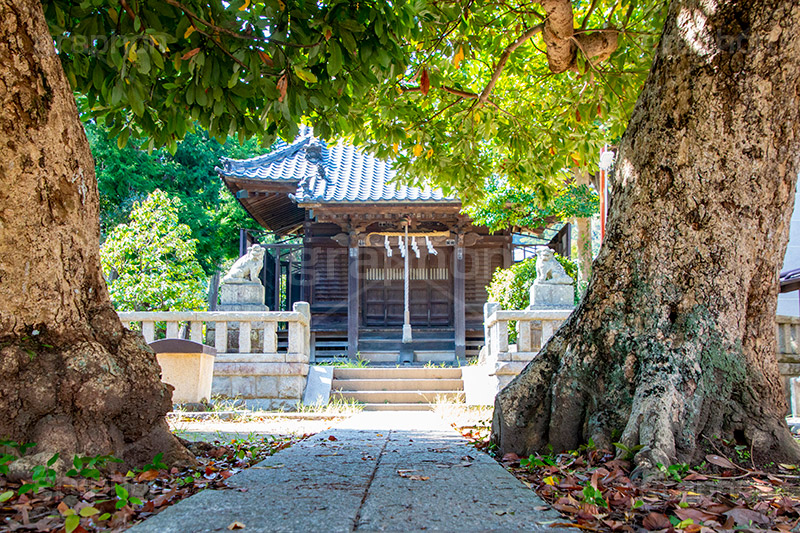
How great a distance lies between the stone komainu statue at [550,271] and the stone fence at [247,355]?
4246 mm

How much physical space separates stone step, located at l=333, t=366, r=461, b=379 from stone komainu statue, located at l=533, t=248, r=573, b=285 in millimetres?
2305

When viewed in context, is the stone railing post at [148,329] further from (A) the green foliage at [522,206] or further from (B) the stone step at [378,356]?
(A) the green foliage at [522,206]

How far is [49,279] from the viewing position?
2803mm

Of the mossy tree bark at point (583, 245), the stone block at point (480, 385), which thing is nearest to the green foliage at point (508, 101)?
the stone block at point (480, 385)

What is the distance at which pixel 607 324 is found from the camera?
3518mm

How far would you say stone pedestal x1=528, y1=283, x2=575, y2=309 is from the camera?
10.2m

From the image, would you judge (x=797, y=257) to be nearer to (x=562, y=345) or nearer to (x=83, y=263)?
(x=562, y=345)

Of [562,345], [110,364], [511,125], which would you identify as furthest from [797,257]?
[110,364]

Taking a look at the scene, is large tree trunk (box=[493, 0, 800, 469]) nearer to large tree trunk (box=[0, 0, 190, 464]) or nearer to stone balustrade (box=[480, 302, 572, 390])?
large tree trunk (box=[0, 0, 190, 464])

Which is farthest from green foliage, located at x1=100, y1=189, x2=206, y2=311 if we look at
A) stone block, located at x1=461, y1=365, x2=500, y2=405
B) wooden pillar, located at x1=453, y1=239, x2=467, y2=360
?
stone block, located at x1=461, y1=365, x2=500, y2=405

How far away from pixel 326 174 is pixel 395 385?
6.76 meters

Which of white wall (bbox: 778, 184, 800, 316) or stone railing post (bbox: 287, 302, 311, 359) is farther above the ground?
white wall (bbox: 778, 184, 800, 316)

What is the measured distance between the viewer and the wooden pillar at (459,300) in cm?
1432

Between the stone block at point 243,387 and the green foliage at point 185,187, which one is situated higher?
the green foliage at point 185,187
